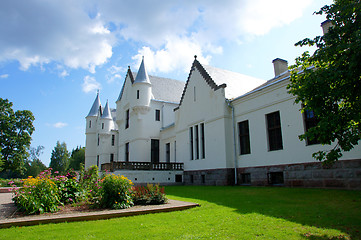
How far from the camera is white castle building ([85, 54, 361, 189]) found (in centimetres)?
1584

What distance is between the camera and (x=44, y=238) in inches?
229

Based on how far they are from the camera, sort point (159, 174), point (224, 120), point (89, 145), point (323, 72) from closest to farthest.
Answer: point (323, 72), point (224, 120), point (159, 174), point (89, 145)

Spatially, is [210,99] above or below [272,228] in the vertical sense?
above

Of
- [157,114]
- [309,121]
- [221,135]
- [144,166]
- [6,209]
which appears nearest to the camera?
[6,209]

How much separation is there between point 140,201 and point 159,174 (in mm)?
17535

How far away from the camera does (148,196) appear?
34.7ft

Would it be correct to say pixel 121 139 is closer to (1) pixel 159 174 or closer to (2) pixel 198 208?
(1) pixel 159 174

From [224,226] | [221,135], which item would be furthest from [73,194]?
[221,135]

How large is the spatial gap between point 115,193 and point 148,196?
4.84 feet

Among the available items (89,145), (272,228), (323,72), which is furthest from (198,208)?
(89,145)

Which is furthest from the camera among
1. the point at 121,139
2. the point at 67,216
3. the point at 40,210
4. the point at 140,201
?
the point at 121,139

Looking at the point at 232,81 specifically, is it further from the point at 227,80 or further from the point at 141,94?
the point at 141,94

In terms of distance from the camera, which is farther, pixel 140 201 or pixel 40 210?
pixel 140 201

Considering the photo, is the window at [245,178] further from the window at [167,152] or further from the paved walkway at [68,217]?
the window at [167,152]
